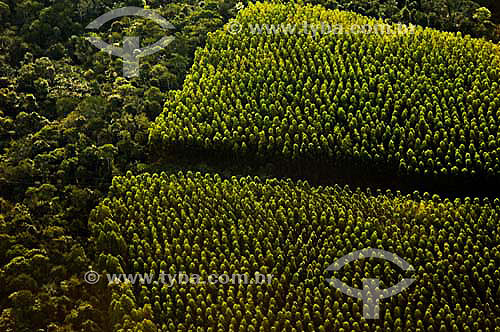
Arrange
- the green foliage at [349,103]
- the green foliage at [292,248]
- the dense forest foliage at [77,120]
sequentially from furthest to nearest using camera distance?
the green foliage at [349,103] < the dense forest foliage at [77,120] < the green foliage at [292,248]

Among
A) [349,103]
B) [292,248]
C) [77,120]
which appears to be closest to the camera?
[292,248]

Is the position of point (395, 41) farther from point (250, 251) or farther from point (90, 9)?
point (90, 9)

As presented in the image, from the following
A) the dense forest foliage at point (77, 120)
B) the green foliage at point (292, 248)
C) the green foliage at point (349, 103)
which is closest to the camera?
the green foliage at point (292, 248)

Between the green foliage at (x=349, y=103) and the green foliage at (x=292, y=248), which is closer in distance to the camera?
the green foliage at (x=292, y=248)

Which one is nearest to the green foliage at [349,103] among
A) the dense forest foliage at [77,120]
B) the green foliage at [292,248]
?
the dense forest foliage at [77,120]

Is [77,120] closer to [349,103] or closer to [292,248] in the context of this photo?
[292,248]

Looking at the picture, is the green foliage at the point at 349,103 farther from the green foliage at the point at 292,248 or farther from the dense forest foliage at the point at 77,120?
the green foliage at the point at 292,248

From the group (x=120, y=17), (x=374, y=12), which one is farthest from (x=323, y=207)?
(x=120, y=17)

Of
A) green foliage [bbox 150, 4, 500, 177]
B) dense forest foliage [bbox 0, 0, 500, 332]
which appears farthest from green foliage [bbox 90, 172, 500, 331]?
green foliage [bbox 150, 4, 500, 177]

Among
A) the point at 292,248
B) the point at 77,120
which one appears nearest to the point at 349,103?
the point at 292,248
